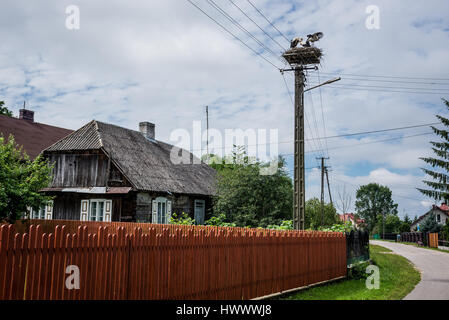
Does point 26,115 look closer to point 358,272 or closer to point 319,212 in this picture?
point 319,212

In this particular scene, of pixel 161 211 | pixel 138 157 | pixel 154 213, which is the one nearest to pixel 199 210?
pixel 161 211

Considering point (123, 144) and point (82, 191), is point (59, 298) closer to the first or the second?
point (82, 191)

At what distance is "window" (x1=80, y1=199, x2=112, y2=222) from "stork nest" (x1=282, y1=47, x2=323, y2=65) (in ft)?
41.3

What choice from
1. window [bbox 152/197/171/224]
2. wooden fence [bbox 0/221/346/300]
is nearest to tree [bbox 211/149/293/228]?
window [bbox 152/197/171/224]

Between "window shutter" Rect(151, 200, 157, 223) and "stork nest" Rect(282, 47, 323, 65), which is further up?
"stork nest" Rect(282, 47, 323, 65)

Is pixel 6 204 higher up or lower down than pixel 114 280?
higher up

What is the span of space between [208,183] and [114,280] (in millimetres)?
25325

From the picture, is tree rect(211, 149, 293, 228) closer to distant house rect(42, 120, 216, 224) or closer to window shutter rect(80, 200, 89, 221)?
distant house rect(42, 120, 216, 224)

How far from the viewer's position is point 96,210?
23.2m

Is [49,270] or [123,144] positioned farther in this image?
[123,144]

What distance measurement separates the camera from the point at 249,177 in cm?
2558

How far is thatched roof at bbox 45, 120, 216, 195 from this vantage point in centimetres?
2384

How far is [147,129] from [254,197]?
437 inches
